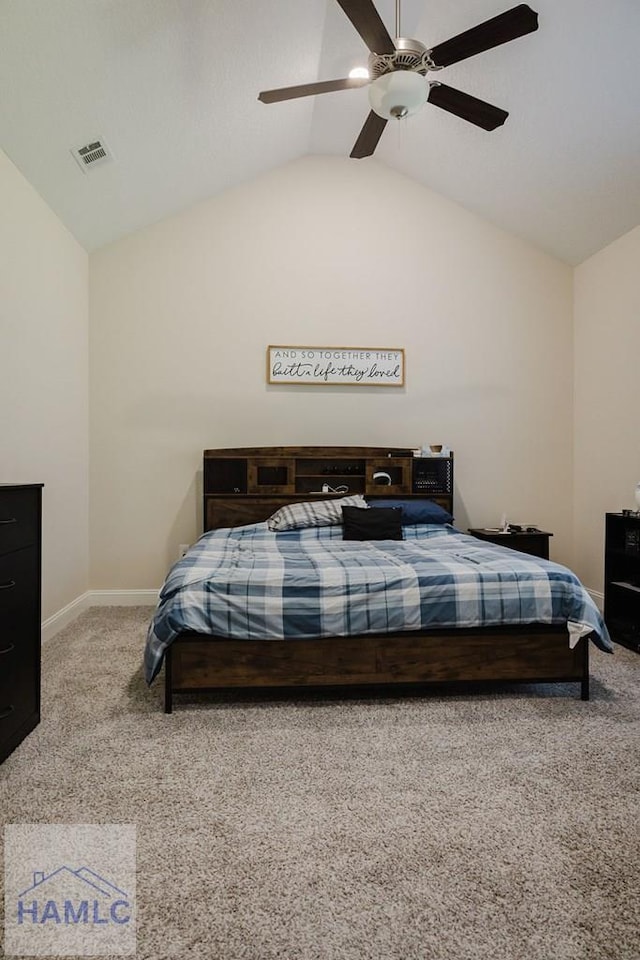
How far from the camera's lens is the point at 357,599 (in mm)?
2355

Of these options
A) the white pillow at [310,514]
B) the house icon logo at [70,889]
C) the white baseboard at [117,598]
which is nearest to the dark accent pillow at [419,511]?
the white pillow at [310,514]

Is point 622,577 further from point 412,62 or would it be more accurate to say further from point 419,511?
point 412,62

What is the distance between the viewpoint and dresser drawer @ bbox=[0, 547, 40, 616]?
192cm

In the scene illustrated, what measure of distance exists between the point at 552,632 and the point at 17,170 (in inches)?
144

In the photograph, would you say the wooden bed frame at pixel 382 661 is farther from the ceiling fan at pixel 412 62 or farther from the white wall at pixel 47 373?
the ceiling fan at pixel 412 62

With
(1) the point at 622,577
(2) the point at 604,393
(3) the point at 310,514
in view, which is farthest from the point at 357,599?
(2) the point at 604,393

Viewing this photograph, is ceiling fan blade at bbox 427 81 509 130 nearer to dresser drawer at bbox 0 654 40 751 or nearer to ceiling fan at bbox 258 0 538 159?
ceiling fan at bbox 258 0 538 159

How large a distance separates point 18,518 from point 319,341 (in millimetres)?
2989

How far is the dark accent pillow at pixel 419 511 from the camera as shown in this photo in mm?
3957

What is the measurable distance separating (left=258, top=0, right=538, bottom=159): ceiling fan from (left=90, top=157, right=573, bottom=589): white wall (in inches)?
75.2

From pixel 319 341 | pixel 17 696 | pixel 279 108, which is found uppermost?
pixel 279 108

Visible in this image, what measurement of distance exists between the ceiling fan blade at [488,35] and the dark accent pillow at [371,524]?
7.93 feet

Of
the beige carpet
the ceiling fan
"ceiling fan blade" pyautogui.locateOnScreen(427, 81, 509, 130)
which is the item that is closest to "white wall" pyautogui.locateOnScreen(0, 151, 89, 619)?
the beige carpet

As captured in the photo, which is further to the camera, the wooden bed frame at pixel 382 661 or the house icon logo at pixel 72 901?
the wooden bed frame at pixel 382 661
